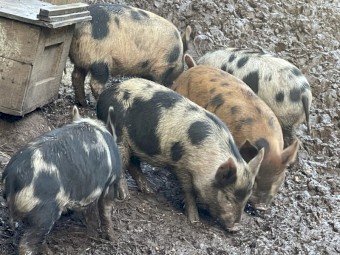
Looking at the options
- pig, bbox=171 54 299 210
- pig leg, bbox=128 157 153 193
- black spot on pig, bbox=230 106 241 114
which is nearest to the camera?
pig leg, bbox=128 157 153 193

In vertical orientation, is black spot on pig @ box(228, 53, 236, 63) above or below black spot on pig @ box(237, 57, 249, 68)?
below

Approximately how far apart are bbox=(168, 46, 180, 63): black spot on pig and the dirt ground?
3.14ft

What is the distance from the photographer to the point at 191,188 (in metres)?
6.32

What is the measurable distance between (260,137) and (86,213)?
1.88 meters

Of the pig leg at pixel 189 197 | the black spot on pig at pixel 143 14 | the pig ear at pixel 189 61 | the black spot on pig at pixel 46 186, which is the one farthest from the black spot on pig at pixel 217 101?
the black spot on pig at pixel 46 186

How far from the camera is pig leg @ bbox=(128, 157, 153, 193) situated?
656 centimetres

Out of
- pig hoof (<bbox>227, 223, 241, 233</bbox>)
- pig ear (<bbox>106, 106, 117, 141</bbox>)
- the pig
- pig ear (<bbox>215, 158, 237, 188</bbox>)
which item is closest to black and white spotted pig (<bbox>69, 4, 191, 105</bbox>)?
the pig

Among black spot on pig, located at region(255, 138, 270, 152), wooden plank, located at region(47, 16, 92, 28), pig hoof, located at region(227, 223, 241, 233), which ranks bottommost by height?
pig hoof, located at region(227, 223, 241, 233)

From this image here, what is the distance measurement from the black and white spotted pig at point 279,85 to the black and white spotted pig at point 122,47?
0.69 meters

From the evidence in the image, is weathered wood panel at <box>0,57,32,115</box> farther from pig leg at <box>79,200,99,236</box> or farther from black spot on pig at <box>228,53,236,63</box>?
black spot on pig at <box>228,53,236,63</box>

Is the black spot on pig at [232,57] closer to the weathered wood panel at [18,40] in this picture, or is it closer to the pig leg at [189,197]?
the pig leg at [189,197]

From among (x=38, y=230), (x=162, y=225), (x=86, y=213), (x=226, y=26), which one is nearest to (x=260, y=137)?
(x=162, y=225)

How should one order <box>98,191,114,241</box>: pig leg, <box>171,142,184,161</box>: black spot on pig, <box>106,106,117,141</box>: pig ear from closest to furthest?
<box>98,191,114,241</box>: pig leg → <box>106,106,117,141</box>: pig ear → <box>171,142,184,161</box>: black spot on pig

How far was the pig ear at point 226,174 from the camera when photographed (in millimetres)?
5934
